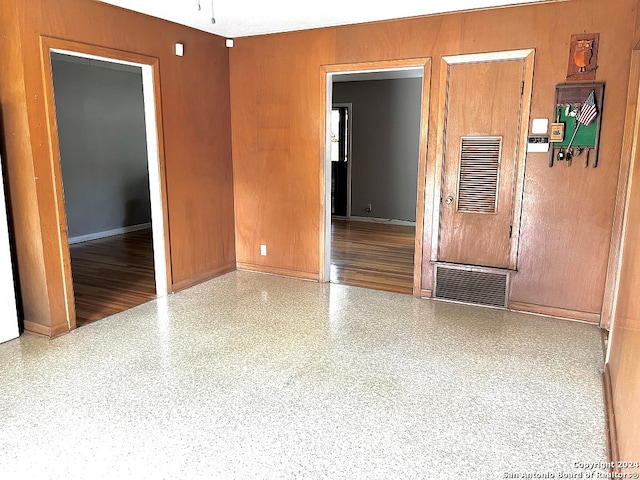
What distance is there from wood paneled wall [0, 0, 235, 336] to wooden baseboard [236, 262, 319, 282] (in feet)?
0.50

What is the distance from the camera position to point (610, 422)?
7.55 ft

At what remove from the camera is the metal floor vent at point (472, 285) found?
13.1 ft

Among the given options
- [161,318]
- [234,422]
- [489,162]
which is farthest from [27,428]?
[489,162]

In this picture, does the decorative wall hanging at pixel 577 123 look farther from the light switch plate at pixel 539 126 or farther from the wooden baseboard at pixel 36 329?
the wooden baseboard at pixel 36 329

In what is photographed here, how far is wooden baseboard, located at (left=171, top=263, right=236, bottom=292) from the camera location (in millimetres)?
4504

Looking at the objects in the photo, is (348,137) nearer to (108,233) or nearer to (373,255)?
(373,255)

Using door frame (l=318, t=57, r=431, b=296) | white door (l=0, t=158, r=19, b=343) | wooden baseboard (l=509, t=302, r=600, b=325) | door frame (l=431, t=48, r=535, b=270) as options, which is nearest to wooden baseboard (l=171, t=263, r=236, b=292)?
door frame (l=318, t=57, r=431, b=296)

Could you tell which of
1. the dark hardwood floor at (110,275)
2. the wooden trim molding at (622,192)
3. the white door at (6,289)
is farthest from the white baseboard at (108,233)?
the wooden trim molding at (622,192)

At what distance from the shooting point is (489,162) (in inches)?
152

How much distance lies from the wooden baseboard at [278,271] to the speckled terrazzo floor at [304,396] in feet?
3.03

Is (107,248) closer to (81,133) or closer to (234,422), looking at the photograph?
(81,133)

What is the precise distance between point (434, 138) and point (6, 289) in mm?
3492

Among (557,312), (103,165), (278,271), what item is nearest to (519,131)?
(557,312)

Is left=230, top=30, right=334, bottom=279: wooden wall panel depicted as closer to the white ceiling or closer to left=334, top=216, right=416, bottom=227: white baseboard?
the white ceiling
